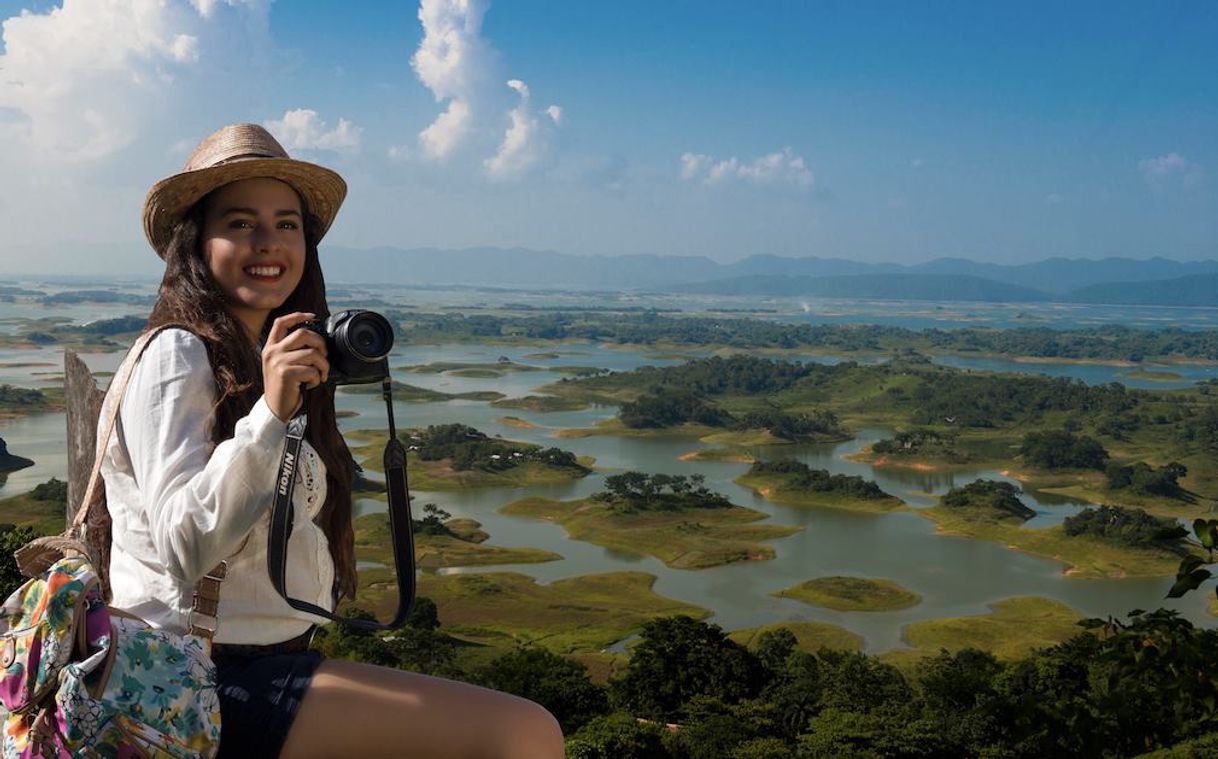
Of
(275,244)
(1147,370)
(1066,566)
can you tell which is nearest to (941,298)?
(1147,370)

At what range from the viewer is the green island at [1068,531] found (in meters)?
19.0

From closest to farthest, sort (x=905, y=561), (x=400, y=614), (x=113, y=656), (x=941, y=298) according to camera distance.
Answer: (x=113, y=656), (x=400, y=614), (x=905, y=561), (x=941, y=298)

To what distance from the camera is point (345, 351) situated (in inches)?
46.0

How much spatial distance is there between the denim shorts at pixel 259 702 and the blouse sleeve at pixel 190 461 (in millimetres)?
160

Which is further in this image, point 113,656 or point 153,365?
point 153,365

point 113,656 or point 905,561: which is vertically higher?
point 113,656

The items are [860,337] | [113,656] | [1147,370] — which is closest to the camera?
[113,656]

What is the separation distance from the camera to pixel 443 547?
19203 mm

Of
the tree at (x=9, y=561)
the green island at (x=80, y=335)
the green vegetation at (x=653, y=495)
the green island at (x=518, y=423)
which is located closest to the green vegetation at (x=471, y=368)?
the green island at (x=518, y=423)

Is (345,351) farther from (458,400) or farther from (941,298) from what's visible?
(941,298)

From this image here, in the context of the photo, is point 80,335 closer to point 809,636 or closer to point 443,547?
point 443,547

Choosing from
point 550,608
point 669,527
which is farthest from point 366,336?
point 669,527

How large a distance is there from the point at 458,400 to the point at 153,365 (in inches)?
1367

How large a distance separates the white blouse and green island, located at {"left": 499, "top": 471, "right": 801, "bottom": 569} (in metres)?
17.9
